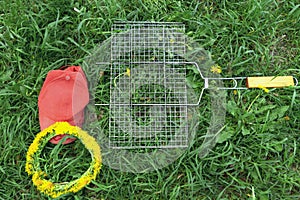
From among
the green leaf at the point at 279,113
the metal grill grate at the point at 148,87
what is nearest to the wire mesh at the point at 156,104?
the metal grill grate at the point at 148,87

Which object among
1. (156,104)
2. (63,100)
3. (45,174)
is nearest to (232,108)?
(156,104)

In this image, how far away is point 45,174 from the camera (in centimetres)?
263

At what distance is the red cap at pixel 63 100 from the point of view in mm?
2699

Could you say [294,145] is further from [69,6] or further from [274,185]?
[69,6]

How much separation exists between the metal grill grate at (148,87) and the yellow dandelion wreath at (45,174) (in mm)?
155

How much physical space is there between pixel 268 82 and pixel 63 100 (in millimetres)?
1511

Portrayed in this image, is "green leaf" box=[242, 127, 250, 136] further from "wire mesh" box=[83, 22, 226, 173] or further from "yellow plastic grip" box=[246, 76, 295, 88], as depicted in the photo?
"yellow plastic grip" box=[246, 76, 295, 88]

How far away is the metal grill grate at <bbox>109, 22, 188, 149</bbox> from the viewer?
270cm

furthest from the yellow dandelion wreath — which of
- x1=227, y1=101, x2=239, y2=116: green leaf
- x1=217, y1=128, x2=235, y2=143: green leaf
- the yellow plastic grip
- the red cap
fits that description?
the yellow plastic grip

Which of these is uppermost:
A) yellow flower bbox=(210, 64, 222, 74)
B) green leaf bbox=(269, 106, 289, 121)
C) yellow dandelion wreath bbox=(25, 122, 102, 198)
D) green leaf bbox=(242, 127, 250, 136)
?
yellow flower bbox=(210, 64, 222, 74)

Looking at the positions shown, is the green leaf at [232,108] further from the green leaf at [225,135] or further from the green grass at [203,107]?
the green leaf at [225,135]

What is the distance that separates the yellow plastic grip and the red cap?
1.22 metres

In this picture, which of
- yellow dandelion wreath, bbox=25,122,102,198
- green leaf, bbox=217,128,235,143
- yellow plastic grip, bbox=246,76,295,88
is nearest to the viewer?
yellow dandelion wreath, bbox=25,122,102,198

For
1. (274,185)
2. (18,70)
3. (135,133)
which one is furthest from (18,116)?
(274,185)
